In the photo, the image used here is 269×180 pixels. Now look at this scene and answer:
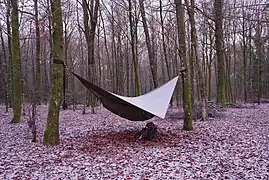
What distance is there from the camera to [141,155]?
4508 millimetres

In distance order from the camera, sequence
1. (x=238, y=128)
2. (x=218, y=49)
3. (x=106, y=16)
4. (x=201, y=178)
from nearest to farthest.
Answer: (x=201, y=178), (x=238, y=128), (x=218, y=49), (x=106, y=16)

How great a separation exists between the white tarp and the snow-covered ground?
0.66 m

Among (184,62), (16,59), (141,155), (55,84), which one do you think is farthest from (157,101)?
(16,59)

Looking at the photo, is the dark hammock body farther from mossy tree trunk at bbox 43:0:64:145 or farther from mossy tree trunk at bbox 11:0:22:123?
mossy tree trunk at bbox 11:0:22:123

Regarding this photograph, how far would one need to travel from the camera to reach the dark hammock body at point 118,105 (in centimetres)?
567

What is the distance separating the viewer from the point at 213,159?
4172mm

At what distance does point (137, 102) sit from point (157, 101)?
16.7 inches

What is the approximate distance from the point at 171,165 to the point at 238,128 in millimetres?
3461

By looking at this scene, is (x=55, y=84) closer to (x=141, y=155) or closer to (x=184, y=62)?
(x=141, y=155)

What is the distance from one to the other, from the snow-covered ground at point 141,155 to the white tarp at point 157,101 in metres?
0.66

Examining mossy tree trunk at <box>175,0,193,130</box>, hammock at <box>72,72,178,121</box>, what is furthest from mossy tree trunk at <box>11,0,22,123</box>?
mossy tree trunk at <box>175,0,193,130</box>

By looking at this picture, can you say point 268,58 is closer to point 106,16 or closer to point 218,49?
point 218,49

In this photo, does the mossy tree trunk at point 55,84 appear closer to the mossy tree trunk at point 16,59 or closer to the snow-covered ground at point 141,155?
the snow-covered ground at point 141,155

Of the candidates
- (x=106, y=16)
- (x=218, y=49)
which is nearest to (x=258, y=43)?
(x=218, y=49)
